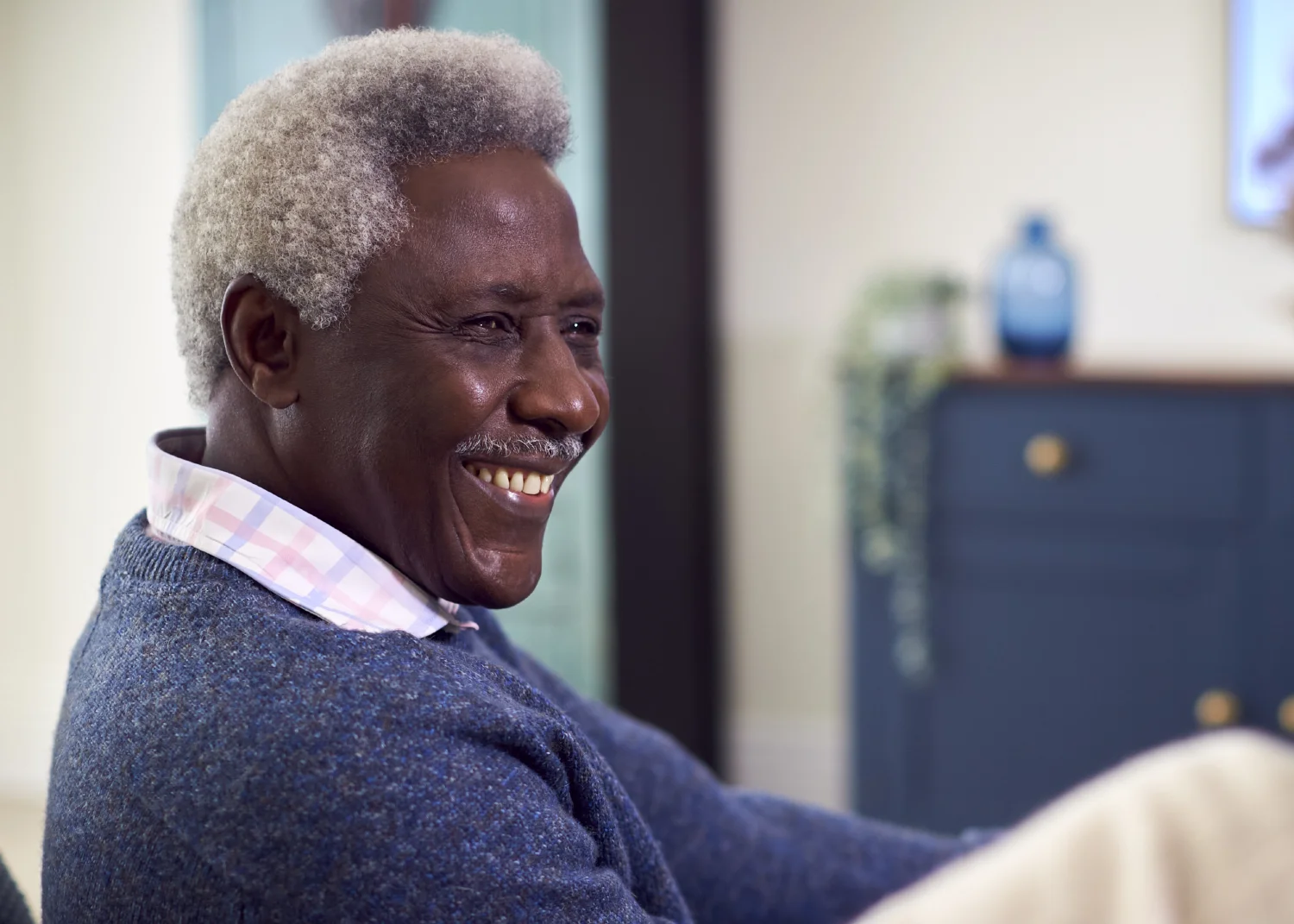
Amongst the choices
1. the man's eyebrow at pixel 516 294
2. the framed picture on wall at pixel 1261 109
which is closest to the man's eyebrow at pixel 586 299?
the man's eyebrow at pixel 516 294

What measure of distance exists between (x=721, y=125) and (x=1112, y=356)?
984mm

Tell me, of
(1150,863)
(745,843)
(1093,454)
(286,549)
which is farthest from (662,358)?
(1150,863)

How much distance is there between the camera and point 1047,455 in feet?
7.89

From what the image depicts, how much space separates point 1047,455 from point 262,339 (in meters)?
1.77

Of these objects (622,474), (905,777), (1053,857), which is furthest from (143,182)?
(1053,857)

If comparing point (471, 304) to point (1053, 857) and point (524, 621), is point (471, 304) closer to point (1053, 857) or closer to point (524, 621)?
point (1053, 857)

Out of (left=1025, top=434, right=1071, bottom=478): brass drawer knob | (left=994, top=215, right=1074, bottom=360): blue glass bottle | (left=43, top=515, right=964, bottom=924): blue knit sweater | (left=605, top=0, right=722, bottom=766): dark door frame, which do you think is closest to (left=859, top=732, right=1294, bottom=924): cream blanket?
(left=43, top=515, right=964, bottom=924): blue knit sweater

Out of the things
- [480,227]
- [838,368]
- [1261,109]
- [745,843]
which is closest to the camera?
[480,227]

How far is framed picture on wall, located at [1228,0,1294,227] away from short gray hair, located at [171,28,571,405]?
7.39ft

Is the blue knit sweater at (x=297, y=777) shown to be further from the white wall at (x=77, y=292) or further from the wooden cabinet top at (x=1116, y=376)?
the white wall at (x=77, y=292)

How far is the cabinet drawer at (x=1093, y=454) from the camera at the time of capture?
2.35 meters

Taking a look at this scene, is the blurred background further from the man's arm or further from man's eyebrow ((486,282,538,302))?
man's eyebrow ((486,282,538,302))

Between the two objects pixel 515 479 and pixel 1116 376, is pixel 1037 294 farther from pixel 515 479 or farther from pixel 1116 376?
pixel 515 479

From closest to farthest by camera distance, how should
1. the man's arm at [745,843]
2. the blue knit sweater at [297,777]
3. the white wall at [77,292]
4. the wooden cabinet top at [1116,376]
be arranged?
the blue knit sweater at [297,777], the man's arm at [745,843], the wooden cabinet top at [1116,376], the white wall at [77,292]
